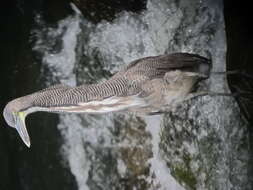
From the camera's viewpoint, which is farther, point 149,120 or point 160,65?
point 149,120

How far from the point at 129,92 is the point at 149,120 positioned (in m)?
0.56

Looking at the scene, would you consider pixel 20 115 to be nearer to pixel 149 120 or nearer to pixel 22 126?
pixel 22 126

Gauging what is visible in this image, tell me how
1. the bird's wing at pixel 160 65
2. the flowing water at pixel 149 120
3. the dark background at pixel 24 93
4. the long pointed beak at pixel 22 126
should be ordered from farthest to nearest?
1. the dark background at pixel 24 93
2. the flowing water at pixel 149 120
3. the bird's wing at pixel 160 65
4. the long pointed beak at pixel 22 126

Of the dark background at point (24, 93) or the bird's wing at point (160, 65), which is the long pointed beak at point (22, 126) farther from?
the dark background at point (24, 93)

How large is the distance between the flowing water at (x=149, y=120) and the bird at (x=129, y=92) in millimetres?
226

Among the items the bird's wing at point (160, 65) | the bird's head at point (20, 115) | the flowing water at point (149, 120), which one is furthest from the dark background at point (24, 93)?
the bird's head at point (20, 115)

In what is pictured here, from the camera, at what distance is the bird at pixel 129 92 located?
132cm

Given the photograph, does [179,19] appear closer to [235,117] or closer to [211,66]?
[211,66]

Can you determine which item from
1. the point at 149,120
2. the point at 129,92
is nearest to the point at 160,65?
the point at 129,92

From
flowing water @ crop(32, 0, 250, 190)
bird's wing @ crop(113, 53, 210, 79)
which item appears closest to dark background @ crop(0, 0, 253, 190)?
flowing water @ crop(32, 0, 250, 190)

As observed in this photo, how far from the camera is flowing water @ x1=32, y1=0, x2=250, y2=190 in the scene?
5.93 feet

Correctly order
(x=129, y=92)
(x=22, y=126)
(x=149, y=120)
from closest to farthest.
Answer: (x=22, y=126) → (x=129, y=92) → (x=149, y=120)

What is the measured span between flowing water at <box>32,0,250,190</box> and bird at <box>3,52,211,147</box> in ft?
0.74

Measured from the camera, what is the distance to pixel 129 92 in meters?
1.43
